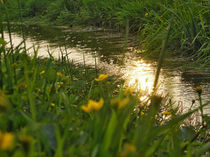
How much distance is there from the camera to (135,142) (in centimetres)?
65

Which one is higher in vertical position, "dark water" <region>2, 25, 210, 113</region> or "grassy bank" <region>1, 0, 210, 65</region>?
"grassy bank" <region>1, 0, 210, 65</region>

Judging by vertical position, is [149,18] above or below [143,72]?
above

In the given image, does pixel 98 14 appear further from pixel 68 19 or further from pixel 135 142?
pixel 135 142

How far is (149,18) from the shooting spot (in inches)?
164

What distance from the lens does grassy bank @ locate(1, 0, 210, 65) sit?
2.73 meters

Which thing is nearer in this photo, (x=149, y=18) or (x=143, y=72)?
(x=143, y=72)

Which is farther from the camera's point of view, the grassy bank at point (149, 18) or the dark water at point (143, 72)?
the grassy bank at point (149, 18)

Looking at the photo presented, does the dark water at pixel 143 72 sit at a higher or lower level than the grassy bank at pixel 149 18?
lower

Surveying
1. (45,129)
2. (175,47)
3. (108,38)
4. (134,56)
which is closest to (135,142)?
(45,129)

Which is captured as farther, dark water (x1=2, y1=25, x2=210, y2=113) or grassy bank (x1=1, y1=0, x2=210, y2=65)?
grassy bank (x1=1, y1=0, x2=210, y2=65)

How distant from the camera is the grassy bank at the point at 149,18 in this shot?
2.73 metres

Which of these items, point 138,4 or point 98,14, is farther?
point 98,14

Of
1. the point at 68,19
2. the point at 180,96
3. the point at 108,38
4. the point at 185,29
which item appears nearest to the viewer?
the point at 180,96

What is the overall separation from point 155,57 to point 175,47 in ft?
1.15
